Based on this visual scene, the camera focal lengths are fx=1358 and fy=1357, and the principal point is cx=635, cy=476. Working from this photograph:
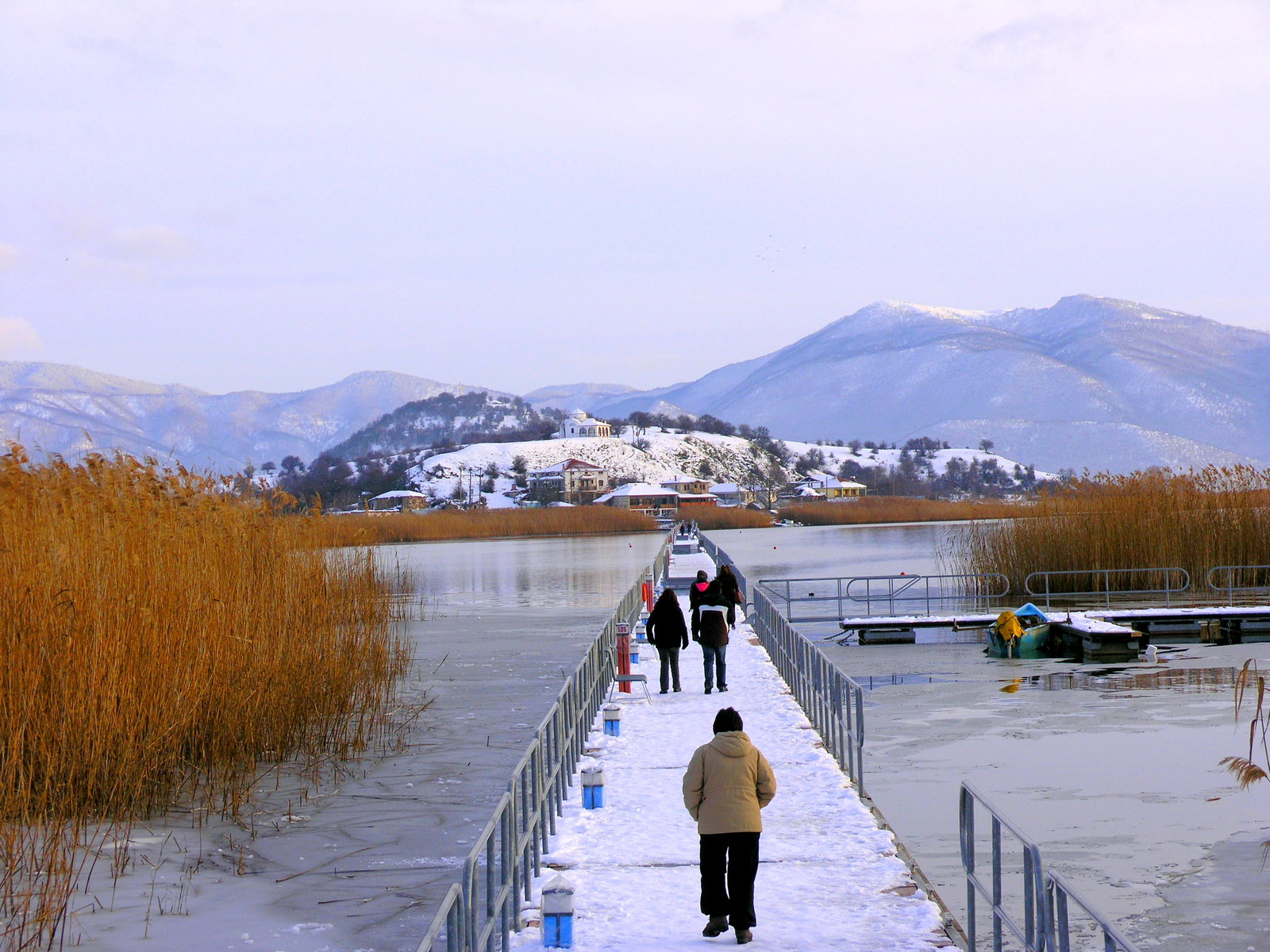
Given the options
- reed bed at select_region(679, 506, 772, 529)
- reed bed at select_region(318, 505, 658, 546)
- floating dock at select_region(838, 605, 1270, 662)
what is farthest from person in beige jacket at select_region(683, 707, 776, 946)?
reed bed at select_region(679, 506, 772, 529)

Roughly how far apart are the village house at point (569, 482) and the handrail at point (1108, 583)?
445 ft

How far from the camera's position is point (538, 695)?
17688 mm

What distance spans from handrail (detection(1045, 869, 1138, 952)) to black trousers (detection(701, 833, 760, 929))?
1.59 m

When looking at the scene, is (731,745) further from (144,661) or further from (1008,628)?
(1008,628)

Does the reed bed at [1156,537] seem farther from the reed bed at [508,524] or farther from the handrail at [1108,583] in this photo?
the reed bed at [508,524]

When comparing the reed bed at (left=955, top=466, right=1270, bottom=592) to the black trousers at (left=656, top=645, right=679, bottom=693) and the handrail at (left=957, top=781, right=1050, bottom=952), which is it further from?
the handrail at (left=957, top=781, right=1050, bottom=952)

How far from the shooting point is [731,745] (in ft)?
22.5

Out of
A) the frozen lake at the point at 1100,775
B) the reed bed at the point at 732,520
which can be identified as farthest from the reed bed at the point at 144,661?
the reed bed at the point at 732,520

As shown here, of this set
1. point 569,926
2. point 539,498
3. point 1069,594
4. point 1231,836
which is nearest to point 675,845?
point 569,926

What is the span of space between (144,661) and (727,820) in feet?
16.5

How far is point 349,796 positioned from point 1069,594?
61.2 ft

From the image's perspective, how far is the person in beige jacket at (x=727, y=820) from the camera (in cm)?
676

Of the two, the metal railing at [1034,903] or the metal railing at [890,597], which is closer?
the metal railing at [1034,903]

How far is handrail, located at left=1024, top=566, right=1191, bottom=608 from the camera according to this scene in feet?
88.1
